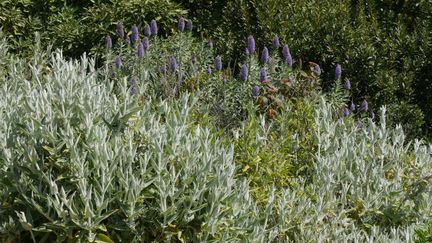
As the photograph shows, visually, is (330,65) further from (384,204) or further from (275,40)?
(384,204)

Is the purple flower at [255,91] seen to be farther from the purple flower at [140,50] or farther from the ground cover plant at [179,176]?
the purple flower at [140,50]

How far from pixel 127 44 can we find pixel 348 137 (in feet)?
8.56

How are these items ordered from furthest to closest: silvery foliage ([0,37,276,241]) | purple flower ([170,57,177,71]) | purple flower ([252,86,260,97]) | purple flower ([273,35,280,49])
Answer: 1. purple flower ([273,35,280,49])
2. purple flower ([170,57,177,71])
3. purple flower ([252,86,260,97])
4. silvery foliage ([0,37,276,241])

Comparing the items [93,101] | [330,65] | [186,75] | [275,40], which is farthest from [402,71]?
[93,101]

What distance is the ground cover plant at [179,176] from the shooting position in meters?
Answer: 3.08

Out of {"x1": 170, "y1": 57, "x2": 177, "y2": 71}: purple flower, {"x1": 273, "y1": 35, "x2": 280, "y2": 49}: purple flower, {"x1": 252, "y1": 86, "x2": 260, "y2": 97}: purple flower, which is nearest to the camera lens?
{"x1": 252, "y1": 86, "x2": 260, "y2": 97}: purple flower

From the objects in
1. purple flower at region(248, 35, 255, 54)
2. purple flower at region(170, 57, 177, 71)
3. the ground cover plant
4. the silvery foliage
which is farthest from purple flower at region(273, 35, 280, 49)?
the silvery foliage

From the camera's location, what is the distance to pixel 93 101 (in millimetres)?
3285

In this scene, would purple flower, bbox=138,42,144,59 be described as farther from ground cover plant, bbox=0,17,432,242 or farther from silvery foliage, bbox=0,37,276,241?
silvery foliage, bbox=0,37,276,241

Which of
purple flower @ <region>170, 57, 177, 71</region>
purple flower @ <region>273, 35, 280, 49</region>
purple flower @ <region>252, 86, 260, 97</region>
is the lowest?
purple flower @ <region>170, 57, 177, 71</region>

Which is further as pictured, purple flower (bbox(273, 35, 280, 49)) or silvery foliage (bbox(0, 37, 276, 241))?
purple flower (bbox(273, 35, 280, 49))

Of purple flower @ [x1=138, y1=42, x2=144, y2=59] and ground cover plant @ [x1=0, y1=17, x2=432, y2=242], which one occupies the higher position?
ground cover plant @ [x1=0, y1=17, x2=432, y2=242]

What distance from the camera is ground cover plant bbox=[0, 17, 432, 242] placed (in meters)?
3.08

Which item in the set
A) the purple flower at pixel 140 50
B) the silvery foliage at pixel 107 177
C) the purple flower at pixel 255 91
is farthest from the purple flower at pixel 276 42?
the silvery foliage at pixel 107 177
